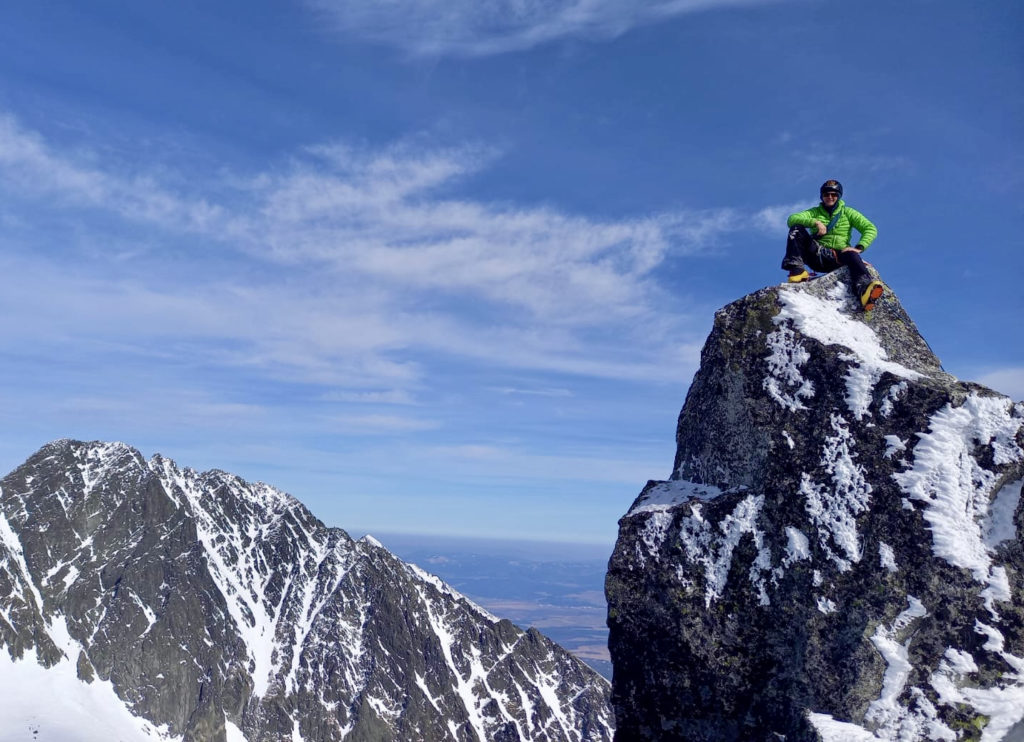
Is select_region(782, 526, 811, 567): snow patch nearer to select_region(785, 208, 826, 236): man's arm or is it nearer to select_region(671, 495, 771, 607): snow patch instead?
select_region(671, 495, 771, 607): snow patch

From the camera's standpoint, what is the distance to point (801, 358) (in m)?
16.2

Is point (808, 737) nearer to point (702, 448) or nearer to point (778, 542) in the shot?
point (778, 542)

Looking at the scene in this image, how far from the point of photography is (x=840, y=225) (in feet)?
62.4

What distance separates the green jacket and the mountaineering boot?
1.47m

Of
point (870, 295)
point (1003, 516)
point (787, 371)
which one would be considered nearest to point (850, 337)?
point (870, 295)

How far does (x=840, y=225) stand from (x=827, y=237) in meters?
0.42

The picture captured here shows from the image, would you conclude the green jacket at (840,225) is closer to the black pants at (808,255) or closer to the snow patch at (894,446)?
the black pants at (808,255)

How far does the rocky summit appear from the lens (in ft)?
42.8

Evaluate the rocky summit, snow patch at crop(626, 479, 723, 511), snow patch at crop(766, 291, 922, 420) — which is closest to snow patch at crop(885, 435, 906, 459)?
the rocky summit

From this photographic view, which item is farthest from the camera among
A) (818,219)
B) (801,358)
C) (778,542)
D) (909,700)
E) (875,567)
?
(818,219)

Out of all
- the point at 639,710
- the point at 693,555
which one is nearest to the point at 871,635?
the point at 693,555

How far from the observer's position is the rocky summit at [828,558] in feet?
42.8

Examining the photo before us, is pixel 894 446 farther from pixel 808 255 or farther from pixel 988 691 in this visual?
pixel 808 255

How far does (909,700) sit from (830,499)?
367 centimetres
